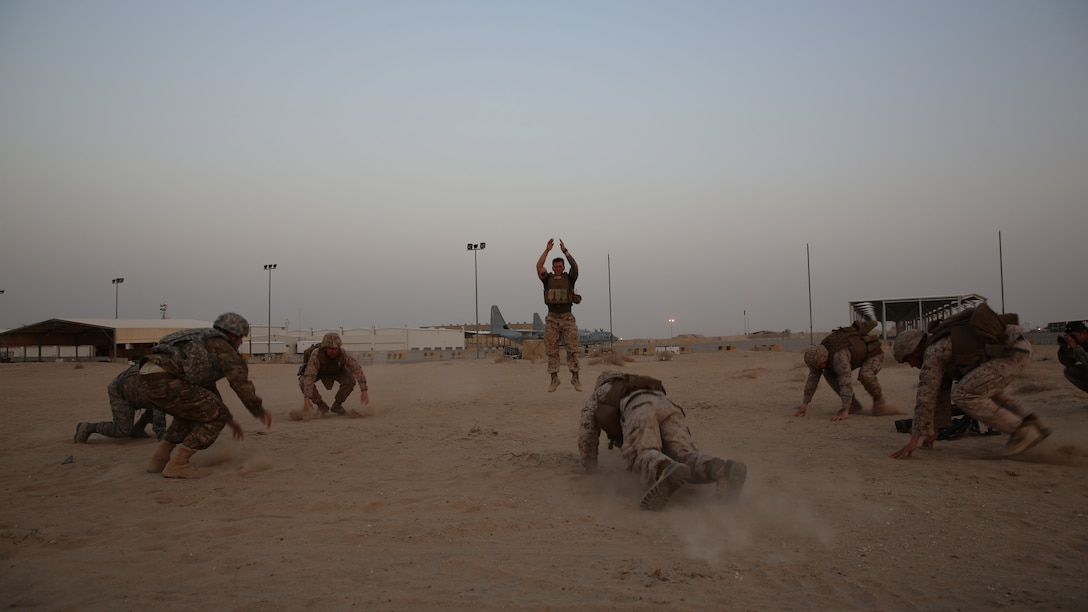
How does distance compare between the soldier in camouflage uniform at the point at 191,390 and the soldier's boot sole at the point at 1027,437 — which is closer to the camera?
the soldier's boot sole at the point at 1027,437

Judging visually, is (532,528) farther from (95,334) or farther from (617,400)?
(95,334)

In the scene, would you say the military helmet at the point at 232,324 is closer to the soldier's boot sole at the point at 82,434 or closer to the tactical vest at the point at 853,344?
the soldier's boot sole at the point at 82,434

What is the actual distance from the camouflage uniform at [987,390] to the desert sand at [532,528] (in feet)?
1.37

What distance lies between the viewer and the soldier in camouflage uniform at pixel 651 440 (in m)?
4.96

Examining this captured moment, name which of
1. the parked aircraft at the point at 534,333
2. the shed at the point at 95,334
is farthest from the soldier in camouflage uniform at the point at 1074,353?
the shed at the point at 95,334

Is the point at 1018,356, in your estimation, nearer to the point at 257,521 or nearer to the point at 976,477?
the point at 976,477

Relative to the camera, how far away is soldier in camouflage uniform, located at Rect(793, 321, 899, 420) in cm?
1088

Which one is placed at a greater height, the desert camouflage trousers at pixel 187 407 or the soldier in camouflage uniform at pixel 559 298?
the soldier in camouflage uniform at pixel 559 298

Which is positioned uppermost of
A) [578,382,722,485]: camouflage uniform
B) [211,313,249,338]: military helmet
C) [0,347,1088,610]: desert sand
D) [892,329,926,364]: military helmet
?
[211,313,249,338]: military helmet

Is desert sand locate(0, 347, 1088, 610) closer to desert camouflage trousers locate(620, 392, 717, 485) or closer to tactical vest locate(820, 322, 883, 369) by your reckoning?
desert camouflage trousers locate(620, 392, 717, 485)

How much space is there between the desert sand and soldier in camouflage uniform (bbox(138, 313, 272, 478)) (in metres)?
0.35

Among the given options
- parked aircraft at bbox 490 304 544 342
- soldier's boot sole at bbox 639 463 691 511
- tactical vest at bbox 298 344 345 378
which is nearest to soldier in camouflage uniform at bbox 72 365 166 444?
tactical vest at bbox 298 344 345 378

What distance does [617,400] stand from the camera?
628cm

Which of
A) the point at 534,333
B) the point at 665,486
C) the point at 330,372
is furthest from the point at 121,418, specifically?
the point at 534,333
